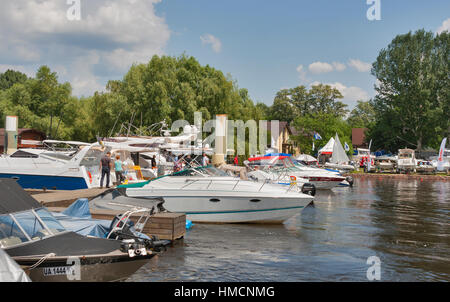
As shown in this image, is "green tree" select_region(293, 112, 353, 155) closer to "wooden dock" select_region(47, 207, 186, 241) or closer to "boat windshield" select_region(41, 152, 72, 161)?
"boat windshield" select_region(41, 152, 72, 161)

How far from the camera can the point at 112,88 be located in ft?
147

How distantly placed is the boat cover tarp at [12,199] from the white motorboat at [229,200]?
23.6 ft

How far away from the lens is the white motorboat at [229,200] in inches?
590

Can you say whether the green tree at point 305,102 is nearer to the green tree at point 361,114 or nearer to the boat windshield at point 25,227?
the green tree at point 361,114

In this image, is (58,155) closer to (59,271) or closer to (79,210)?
(79,210)

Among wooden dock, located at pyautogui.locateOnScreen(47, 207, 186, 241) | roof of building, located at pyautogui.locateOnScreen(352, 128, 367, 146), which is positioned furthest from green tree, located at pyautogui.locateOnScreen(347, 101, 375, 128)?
wooden dock, located at pyautogui.locateOnScreen(47, 207, 186, 241)

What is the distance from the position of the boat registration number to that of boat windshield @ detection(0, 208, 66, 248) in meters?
0.62

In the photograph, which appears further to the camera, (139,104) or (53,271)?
(139,104)

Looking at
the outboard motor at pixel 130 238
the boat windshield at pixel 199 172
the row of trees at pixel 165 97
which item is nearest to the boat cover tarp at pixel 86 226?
the outboard motor at pixel 130 238

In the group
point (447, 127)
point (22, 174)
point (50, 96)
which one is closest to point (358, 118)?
point (447, 127)

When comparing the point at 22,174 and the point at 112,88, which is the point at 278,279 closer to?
the point at 22,174

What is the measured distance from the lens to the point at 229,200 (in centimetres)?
1506
